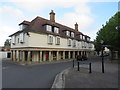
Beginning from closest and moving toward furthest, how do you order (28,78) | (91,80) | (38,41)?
(91,80) < (28,78) < (38,41)

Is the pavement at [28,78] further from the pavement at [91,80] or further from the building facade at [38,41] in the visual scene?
the building facade at [38,41]

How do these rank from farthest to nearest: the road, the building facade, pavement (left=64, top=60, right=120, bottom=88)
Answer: the building facade, the road, pavement (left=64, top=60, right=120, bottom=88)

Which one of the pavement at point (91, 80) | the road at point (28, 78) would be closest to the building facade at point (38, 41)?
the road at point (28, 78)

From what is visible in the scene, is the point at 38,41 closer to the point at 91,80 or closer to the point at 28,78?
the point at 28,78

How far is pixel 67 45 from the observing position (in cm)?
2978

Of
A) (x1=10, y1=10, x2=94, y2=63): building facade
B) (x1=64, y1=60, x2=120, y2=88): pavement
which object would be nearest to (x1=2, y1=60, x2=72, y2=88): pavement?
(x1=64, y1=60, x2=120, y2=88): pavement

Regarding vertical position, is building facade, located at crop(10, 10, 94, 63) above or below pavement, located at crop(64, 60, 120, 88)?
above

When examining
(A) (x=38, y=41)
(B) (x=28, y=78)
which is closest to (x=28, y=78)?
(B) (x=28, y=78)

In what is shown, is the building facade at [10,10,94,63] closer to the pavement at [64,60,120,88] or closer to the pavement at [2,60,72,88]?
the pavement at [2,60,72,88]

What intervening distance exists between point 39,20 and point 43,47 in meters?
7.16

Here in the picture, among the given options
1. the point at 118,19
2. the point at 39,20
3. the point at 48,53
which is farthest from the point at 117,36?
the point at 39,20

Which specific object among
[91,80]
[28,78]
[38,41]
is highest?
[38,41]

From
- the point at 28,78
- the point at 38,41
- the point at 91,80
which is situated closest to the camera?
the point at 91,80

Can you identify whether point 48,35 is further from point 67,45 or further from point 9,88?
point 9,88
